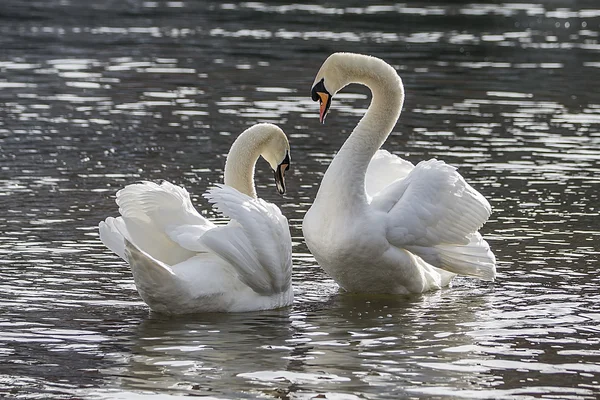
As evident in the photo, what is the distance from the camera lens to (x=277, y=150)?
1087cm

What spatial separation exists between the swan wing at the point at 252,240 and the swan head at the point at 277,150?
42.0 inches

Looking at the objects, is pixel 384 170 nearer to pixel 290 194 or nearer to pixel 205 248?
pixel 290 194

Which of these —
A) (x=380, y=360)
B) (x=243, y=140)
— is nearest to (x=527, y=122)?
(x=243, y=140)

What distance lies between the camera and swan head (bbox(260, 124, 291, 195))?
423 inches

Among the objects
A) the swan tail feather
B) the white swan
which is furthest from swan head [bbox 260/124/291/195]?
the swan tail feather

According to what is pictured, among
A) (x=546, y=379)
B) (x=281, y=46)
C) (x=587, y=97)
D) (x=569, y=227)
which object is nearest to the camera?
(x=546, y=379)

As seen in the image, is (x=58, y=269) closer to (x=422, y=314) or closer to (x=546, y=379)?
(x=422, y=314)

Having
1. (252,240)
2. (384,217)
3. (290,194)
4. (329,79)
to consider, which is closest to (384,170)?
(329,79)

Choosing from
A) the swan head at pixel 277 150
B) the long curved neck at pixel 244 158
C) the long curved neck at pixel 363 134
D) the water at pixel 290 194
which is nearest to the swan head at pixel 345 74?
the long curved neck at pixel 363 134

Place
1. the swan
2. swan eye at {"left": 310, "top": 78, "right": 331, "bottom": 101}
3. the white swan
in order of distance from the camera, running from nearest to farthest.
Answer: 1. the white swan
2. the swan
3. swan eye at {"left": 310, "top": 78, "right": 331, "bottom": 101}

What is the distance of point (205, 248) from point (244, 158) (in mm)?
1344

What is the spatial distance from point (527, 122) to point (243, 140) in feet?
31.2

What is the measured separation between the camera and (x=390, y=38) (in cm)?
3117

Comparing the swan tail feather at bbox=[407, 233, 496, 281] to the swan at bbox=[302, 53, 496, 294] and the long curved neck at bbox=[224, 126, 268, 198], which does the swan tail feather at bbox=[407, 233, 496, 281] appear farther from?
the long curved neck at bbox=[224, 126, 268, 198]
